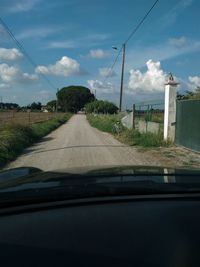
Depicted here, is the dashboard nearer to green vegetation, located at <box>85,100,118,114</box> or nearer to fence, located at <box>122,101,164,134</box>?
fence, located at <box>122,101,164,134</box>

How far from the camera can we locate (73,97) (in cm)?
16112

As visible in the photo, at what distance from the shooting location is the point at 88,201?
212cm

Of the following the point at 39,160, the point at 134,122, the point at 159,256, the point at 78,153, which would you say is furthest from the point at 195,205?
the point at 134,122

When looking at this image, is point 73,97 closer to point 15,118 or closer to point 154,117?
point 15,118

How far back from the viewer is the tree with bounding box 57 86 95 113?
6294 inches

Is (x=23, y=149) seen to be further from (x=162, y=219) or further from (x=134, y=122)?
(x=162, y=219)

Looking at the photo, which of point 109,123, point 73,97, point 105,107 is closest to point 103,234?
point 109,123

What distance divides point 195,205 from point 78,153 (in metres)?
15.4

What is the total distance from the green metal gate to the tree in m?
138

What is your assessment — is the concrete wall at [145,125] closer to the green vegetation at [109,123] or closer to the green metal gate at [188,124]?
the green vegetation at [109,123]

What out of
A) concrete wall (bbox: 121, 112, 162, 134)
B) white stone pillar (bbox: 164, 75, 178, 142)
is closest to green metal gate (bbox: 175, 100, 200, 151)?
white stone pillar (bbox: 164, 75, 178, 142)

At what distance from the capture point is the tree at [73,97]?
159875mm

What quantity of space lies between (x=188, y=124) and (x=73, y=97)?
143066 millimetres

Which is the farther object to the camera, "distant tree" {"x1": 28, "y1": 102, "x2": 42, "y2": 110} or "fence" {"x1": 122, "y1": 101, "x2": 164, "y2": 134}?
"distant tree" {"x1": 28, "y1": 102, "x2": 42, "y2": 110}
